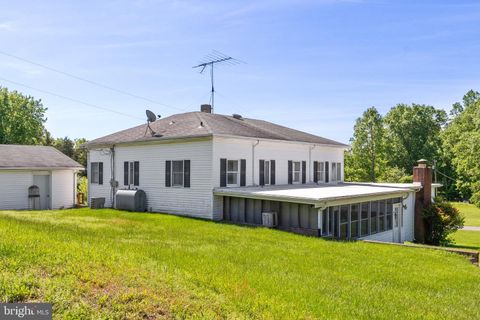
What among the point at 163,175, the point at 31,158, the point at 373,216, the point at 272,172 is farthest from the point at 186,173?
the point at 31,158

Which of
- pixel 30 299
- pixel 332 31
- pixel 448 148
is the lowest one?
pixel 30 299

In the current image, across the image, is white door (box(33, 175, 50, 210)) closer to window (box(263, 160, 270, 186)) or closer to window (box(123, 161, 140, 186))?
window (box(123, 161, 140, 186))

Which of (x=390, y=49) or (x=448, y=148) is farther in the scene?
(x=448, y=148)

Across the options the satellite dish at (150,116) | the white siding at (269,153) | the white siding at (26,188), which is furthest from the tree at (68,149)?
the white siding at (269,153)

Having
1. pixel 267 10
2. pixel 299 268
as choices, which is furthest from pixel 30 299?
pixel 267 10

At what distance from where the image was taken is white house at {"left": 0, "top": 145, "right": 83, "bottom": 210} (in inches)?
920

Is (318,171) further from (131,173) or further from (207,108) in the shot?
(131,173)

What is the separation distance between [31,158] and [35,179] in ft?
5.21

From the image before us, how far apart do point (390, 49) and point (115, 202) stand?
1717 centimetres

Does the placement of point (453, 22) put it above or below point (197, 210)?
above

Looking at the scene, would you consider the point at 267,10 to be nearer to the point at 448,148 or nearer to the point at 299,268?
the point at 299,268

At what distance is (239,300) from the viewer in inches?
253

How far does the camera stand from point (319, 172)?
2583 cm

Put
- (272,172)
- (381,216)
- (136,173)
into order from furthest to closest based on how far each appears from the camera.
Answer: (272,172) → (136,173) → (381,216)
